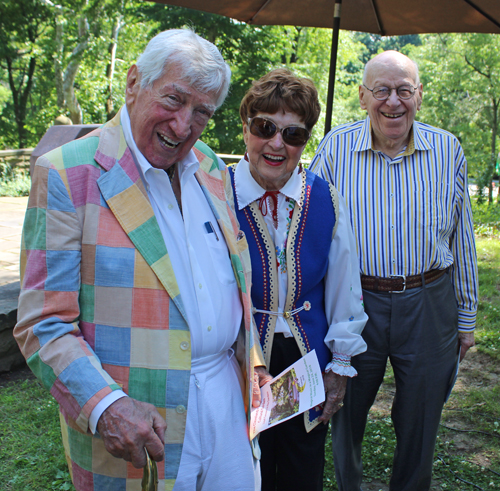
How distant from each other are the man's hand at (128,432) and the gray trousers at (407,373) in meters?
1.46

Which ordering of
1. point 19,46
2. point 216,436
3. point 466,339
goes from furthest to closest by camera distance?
point 19,46 → point 466,339 → point 216,436

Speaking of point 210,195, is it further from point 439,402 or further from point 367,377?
point 439,402

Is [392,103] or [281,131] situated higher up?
[392,103]

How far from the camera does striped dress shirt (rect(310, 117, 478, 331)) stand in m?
2.48

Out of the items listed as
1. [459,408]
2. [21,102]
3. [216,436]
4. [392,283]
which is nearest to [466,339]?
[392,283]

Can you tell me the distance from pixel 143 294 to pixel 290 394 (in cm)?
81

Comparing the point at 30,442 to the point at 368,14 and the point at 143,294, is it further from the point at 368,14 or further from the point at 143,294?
the point at 368,14

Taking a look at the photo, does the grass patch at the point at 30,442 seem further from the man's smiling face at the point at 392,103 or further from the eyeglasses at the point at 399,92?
the eyeglasses at the point at 399,92

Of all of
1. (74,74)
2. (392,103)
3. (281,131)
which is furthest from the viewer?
(74,74)

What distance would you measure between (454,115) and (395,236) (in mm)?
22989

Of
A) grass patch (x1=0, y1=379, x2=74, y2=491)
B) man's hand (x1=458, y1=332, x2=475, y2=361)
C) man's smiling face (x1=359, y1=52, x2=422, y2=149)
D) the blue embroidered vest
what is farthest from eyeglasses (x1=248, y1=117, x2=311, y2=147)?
grass patch (x1=0, y1=379, x2=74, y2=491)

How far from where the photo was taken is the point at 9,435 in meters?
3.33

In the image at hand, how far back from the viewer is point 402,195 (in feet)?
8.20

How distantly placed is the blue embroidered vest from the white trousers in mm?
387
